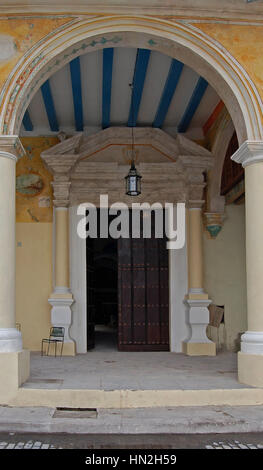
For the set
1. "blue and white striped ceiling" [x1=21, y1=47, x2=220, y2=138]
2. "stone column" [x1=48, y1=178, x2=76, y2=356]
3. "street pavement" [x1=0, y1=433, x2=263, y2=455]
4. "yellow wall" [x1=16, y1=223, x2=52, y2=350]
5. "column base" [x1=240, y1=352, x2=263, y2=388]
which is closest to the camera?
"street pavement" [x1=0, y1=433, x2=263, y2=455]

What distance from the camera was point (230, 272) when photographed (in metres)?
10.8

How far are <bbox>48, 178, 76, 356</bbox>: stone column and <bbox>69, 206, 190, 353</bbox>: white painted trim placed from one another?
0.20 meters

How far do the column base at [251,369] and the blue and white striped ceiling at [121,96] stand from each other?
14.8ft

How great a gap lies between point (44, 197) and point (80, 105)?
1.99 meters

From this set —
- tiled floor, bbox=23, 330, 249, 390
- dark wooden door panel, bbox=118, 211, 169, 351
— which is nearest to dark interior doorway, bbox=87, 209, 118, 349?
dark wooden door panel, bbox=118, 211, 169, 351

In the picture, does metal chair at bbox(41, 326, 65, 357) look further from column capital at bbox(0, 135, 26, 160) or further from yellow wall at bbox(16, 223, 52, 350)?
column capital at bbox(0, 135, 26, 160)

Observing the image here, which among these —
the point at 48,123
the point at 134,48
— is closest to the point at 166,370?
the point at 134,48

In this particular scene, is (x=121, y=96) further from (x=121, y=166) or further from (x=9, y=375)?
(x=9, y=375)

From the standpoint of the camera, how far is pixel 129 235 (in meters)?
10.7

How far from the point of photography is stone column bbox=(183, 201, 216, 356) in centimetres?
988

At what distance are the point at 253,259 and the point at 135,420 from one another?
258 centimetres

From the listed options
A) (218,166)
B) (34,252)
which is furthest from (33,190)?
(218,166)

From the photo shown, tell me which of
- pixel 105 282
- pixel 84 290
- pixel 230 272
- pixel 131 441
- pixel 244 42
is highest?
pixel 244 42

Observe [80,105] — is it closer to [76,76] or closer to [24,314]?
[76,76]
